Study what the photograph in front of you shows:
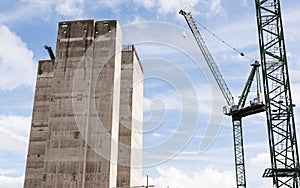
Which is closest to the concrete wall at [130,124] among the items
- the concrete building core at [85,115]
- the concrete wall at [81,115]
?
the concrete building core at [85,115]

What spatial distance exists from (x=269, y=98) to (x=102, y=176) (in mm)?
30723

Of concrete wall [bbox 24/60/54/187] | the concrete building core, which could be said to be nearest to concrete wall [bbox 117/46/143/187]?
the concrete building core

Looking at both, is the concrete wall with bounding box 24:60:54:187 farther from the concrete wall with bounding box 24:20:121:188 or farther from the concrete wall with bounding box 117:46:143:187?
the concrete wall with bounding box 117:46:143:187

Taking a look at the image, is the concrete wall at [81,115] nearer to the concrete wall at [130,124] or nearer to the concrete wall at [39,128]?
the concrete wall at [39,128]

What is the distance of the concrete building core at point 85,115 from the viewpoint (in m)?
63.4

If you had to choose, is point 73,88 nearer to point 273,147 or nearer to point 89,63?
point 89,63

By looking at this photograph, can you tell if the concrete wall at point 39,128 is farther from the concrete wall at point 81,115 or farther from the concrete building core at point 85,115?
the concrete wall at point 81,115

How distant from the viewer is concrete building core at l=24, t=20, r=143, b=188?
63.4 metres

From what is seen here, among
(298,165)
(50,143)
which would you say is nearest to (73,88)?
(50,143)

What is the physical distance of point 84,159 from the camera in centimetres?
6341

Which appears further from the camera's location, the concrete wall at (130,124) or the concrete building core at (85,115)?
the concrete wall at (130,124)

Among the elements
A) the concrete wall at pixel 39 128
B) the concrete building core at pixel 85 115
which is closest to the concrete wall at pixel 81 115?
the concrete building core at pixel 85 115

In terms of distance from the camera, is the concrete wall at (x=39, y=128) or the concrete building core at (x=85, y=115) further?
the concrete wall at (x=39, y=128)

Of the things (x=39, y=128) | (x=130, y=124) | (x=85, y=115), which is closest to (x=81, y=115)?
(x=85, y=115)
